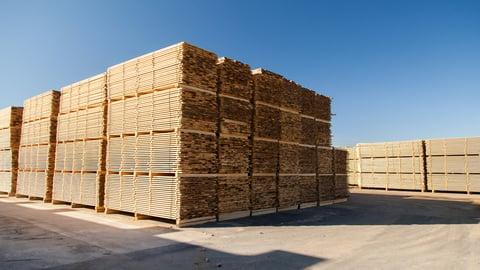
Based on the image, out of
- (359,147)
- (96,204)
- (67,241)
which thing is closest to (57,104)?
(96,204)

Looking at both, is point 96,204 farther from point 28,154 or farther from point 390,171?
point 390,171

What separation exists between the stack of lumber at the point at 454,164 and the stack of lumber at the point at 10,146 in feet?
77.8

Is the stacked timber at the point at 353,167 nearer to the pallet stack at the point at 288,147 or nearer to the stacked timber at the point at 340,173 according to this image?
the stacked timber at the point at 340,173

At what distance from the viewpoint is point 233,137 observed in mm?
9562

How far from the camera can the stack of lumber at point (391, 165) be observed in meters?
21.3

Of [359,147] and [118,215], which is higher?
[359,147]

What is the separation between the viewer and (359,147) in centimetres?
→ 2389

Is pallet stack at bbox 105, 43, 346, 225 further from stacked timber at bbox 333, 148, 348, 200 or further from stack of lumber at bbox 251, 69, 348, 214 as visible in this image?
stacked timber at bbox 333, 148, 348, 200

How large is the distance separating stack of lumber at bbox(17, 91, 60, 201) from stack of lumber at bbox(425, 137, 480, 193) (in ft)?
69.8

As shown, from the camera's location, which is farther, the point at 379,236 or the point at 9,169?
the point at 9,169

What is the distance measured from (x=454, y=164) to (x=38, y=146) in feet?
74.3

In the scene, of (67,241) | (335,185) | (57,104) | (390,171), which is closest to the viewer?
(67,241)

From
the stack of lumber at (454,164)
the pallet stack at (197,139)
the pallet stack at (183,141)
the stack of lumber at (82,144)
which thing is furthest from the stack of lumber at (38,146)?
the stack of lumber at (454,164)

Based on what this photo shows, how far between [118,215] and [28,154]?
7.69 metres
